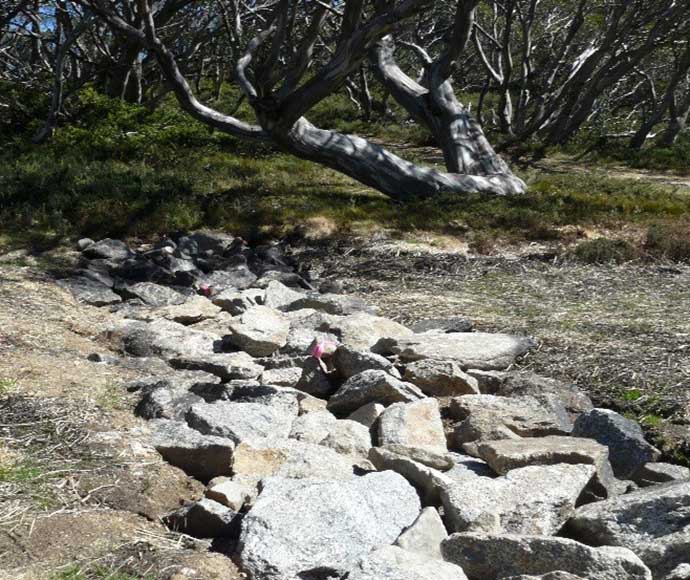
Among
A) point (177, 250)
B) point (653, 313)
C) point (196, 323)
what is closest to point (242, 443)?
point (196, 323)

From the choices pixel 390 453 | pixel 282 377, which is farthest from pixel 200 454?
pixel 282 377

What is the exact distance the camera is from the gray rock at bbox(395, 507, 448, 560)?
144 inches

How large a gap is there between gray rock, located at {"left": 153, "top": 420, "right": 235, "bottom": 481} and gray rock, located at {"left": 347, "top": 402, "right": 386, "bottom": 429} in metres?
0.96

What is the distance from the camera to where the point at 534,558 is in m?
3.49

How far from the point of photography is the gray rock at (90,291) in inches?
322

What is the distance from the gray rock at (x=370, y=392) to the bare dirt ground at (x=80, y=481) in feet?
3.77

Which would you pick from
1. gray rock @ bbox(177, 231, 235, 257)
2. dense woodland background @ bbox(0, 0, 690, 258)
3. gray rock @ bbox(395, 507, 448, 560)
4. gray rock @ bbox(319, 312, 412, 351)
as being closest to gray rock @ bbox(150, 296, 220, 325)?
gray rock @ bbox(319, 312, 412, 351)

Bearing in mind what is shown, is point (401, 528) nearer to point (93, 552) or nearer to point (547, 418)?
point (93, 552)

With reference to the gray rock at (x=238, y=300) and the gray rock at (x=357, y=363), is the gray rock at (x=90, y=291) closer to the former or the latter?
the gray rock at (x=238, y=300)

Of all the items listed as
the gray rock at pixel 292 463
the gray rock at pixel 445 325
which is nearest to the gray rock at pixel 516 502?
the gray rock at pixel 292 463

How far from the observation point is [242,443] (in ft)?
15.2

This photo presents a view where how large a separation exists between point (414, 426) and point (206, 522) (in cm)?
144

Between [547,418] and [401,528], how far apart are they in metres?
1.63

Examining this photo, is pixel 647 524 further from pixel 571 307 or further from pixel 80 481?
pixel 571 307
